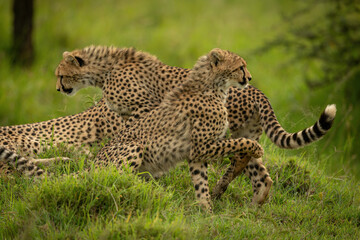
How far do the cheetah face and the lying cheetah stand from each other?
90cm

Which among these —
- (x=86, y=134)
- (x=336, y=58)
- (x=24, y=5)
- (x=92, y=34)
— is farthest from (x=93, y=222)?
(x=92, y=34)

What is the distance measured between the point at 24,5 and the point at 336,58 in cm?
525

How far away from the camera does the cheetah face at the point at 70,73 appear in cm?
464

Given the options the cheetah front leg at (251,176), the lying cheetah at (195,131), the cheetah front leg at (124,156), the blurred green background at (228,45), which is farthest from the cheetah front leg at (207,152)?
the blurred green background at (228,45)

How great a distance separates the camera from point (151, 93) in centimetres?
454

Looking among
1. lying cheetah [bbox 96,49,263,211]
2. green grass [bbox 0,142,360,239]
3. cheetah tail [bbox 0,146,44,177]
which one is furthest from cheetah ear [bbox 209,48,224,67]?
cheetah tail [bbox 0,146,44,177]

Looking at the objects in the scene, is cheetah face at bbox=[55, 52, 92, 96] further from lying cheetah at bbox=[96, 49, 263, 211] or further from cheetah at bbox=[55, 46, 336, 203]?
lying cheetah at bbox=[96, 49, 263, 211]

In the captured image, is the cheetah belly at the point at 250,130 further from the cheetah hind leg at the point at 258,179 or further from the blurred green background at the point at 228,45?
the blurred green background at the point at 228,45

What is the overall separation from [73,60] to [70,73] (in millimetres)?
119

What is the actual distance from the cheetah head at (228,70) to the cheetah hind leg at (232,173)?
0.55 meters

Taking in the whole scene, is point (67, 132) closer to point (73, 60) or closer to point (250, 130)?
point (73, 60)

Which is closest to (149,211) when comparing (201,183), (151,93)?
(201,183)

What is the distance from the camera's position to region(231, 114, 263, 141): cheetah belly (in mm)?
4234

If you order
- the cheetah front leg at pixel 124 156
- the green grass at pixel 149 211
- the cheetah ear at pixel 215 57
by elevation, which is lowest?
the green grass at pixel 149 211
